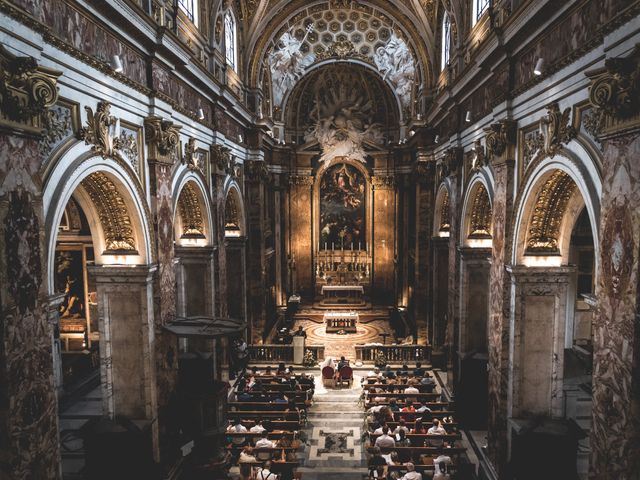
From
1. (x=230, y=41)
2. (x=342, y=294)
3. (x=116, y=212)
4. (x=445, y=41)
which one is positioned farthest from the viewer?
(x=342, y=294)

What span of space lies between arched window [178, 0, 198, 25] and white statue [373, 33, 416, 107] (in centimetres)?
1095

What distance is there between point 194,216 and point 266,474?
708 centimetres

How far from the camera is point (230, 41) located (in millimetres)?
16406

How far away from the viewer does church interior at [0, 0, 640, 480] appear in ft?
17.9

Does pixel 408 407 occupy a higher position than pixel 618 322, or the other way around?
pixel 618 322

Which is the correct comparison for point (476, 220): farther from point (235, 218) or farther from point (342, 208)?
point (342, 208)

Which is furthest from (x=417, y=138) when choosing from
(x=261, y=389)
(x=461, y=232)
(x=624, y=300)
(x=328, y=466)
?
(x=624, y=300)

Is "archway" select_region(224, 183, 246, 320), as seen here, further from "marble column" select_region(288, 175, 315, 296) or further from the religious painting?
the religious painting

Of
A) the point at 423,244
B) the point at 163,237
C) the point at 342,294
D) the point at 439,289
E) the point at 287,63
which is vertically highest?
the point at 287,63

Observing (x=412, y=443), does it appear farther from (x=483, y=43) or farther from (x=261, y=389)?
(x=483, y=43)

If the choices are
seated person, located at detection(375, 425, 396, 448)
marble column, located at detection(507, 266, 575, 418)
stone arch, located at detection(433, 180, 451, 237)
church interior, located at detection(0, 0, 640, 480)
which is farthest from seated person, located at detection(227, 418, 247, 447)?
stone arch, located at detection(433, 180, 451, 237)

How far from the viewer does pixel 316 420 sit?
13008 mm

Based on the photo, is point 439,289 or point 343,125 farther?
point 343,125

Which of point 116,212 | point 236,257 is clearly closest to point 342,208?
point 236,257
